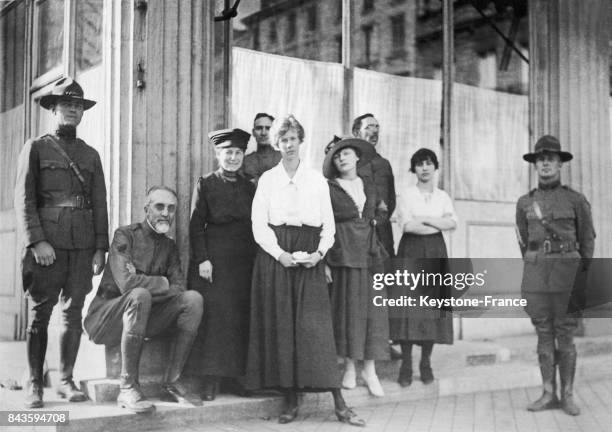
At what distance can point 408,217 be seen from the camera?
16.0 ft

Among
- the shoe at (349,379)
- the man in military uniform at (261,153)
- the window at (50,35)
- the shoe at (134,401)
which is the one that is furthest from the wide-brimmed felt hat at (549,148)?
the window at (50,35)

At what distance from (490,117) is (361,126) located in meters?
1.81

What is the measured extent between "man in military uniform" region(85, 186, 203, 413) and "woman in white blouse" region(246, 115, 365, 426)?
0.38 meters

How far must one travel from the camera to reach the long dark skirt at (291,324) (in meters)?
3.99

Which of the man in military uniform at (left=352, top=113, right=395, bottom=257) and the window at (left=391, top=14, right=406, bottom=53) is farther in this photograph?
the window at (left=391, top=14, right=406, bottom=53)

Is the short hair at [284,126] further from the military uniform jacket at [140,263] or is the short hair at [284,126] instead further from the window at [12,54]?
the window at [12,54]

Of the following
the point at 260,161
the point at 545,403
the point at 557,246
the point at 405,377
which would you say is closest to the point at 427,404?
the point at 405,377

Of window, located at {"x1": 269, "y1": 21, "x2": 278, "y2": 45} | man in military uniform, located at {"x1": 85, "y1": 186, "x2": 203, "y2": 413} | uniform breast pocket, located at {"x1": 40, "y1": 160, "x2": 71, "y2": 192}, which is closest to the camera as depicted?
man in military uniform, located at {"x1": 85, "y1": 186, "x2": 203, "y2": 413}

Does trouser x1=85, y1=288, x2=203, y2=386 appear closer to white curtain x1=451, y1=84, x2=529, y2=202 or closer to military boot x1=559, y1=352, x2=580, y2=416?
military boot x1=559, y1=352, x2=580, y2=416

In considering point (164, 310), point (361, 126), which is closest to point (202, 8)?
point (361, 126)

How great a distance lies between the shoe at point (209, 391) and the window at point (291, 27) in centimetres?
245

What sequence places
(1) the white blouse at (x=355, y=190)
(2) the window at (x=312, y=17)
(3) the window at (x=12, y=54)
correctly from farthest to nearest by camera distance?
(2) the window at (x=312, y=17)
(3) the window at (x=12, y=54)
(1) the white blouse at (x=355, y=190)

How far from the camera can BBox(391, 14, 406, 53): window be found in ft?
19.0

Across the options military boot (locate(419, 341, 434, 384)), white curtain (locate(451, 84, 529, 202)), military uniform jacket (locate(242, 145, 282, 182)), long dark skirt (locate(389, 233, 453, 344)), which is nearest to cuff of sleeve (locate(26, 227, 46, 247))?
military uniform jacket (locate(242, 145, 282, 182))
